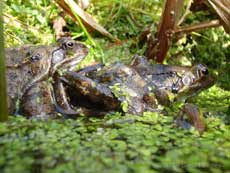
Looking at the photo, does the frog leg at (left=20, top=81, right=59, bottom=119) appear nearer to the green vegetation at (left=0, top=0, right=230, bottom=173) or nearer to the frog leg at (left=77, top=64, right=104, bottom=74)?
the green vegetation at (left=0, top=0, right=230, bottom=173)

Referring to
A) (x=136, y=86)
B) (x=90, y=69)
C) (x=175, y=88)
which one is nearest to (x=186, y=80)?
(x=175, y=88)

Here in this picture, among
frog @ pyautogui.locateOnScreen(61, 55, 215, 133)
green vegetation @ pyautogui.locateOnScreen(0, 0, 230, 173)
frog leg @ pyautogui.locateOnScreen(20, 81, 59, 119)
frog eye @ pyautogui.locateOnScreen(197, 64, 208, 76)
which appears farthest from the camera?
frog eye @ pyautogui.locateOnScreen(197, 64, 208, 76)

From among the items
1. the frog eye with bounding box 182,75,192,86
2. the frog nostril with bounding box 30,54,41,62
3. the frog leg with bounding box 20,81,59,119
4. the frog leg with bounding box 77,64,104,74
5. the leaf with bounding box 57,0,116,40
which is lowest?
the frog leg with bounding box 20,81,59,119

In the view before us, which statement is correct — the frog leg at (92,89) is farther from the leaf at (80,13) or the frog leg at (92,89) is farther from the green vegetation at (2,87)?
the leaf at (80,13)

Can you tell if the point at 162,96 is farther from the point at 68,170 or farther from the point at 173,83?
the point at 68,170

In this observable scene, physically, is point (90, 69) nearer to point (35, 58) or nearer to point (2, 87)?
point (35, 58)

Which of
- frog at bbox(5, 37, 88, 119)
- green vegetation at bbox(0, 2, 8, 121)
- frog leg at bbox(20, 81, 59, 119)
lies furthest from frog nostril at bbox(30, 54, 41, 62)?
green vegetation at bbox(0, 2, 8, 121)

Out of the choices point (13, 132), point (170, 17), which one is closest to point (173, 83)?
point (170, 17)
